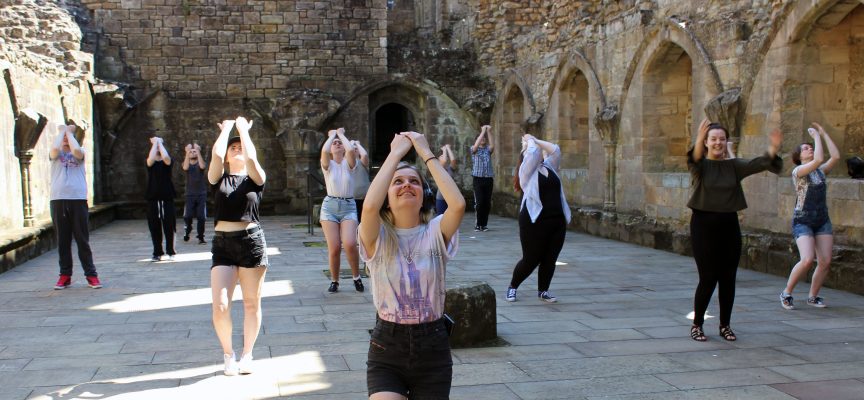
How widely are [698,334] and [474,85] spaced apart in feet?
46.0

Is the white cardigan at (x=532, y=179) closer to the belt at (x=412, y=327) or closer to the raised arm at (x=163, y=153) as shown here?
the belt at (x=412, y=327)

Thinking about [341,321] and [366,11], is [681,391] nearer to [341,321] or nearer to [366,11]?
[341,321]

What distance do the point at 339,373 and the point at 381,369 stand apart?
76.4 inches

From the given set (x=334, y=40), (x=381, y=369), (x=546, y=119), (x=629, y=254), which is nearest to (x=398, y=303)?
(x=381, y=369)

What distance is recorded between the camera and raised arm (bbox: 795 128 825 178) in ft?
21.4

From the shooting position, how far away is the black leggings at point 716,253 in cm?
550

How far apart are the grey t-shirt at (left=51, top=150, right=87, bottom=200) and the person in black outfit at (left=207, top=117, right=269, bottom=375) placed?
3517mm

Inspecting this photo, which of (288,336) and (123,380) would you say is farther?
(288,336)

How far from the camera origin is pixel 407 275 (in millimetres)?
3055

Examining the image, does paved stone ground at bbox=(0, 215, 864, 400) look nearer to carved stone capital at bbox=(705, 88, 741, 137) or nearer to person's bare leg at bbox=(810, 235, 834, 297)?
person's bare leg at bbox=(810, 235, 834, 297)

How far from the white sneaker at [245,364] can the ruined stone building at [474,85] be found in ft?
19.5

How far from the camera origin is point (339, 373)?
15.8 ft

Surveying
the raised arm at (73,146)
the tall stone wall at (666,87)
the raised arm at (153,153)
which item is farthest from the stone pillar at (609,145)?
the raised arm at (73,146)

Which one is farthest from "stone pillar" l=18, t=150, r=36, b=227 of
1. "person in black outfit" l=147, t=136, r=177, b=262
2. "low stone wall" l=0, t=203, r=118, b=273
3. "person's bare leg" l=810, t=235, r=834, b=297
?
"person's bare leg" l=810, t=235, r=834, b=297
